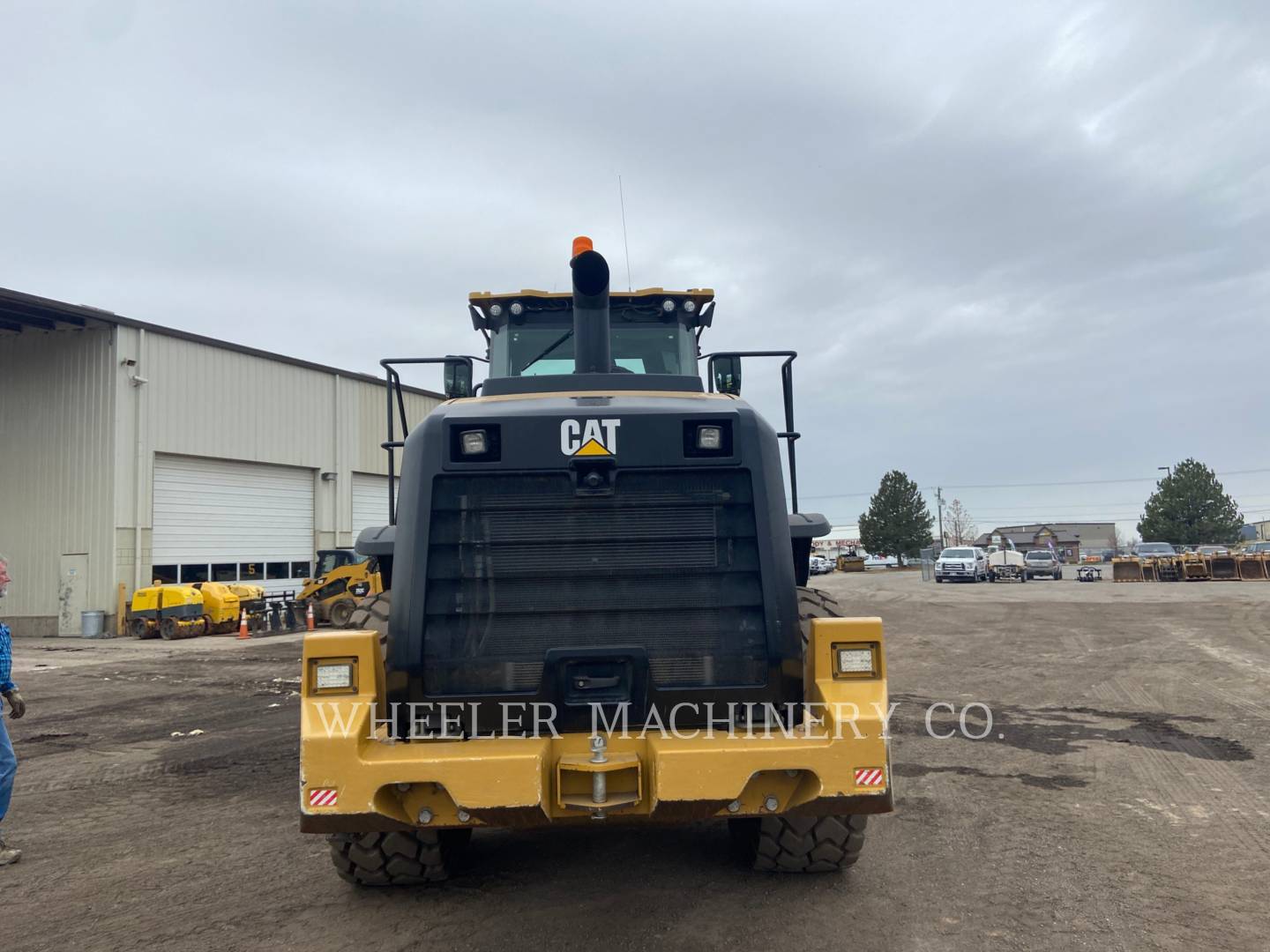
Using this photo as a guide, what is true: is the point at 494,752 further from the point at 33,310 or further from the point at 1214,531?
the point at 1214,531

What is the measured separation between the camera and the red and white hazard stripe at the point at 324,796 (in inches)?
139

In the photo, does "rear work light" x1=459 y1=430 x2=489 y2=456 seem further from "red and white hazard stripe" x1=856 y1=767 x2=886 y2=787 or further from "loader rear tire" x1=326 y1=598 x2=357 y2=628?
"loader rear tire" x1=326 y1=598 x2=357 y2=628

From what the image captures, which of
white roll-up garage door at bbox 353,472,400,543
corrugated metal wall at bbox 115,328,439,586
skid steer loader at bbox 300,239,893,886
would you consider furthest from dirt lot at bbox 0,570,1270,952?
white roll-up garage door at bbox 353,472,400,543

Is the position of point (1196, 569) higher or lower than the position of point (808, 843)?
higher

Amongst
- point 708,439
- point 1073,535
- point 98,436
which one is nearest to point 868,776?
point 708,439

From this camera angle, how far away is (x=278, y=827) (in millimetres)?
5516

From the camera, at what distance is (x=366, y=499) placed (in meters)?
30.9

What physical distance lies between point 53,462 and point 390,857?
2382 cm

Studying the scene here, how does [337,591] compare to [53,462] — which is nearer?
[53,462]

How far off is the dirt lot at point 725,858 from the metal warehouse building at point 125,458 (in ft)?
48.4

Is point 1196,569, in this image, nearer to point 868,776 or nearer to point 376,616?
point 868,776

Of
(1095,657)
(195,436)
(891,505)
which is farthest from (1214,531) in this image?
(195,436)

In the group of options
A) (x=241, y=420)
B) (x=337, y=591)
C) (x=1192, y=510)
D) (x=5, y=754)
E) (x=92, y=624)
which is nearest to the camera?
(x=5, y=754)

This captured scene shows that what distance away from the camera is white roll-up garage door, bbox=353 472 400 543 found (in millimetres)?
30375
